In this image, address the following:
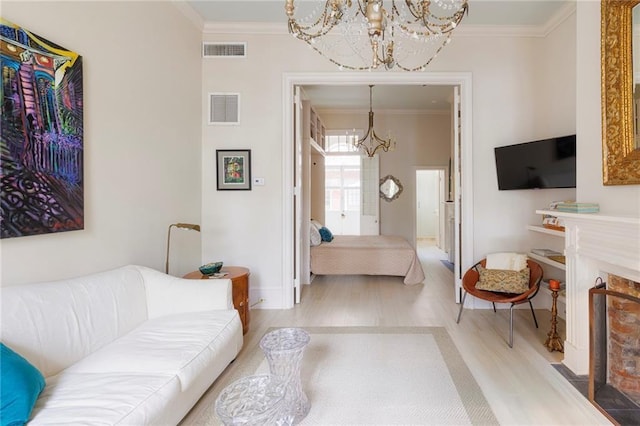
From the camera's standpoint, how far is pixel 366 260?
485 centimetres

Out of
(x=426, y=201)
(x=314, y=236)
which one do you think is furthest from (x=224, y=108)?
(x=426, y=201)

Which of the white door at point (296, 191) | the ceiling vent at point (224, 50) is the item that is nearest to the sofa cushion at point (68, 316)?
the white door at point (296, 191)

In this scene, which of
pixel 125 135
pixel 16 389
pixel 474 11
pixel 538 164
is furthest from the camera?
pixel 474 11

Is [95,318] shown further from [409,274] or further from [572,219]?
[409,274]

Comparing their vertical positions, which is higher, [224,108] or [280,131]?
[224,108]

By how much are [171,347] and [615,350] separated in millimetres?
2807

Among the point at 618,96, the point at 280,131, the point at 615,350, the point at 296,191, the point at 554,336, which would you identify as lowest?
the point at 554,336

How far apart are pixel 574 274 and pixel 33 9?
3851 millimetres

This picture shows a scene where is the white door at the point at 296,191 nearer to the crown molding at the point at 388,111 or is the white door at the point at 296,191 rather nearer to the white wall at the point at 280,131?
the white wall at the point at 280,131

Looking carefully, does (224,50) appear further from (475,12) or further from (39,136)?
(475,12)

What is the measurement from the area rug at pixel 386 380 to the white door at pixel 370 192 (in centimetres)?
416

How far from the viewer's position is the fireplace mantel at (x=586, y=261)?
1862mm

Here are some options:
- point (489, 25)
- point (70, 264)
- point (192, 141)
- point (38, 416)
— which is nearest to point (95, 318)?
point (70, 264)

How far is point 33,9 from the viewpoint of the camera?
181cm
